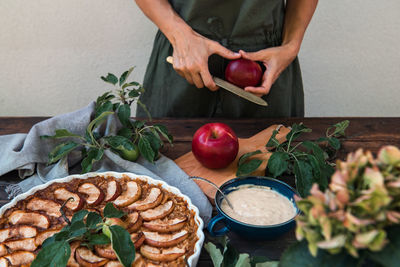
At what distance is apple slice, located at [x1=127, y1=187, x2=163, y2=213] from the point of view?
931mm

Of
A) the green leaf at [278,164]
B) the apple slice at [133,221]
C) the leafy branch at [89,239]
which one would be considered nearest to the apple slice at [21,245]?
the leafy branch at [89,239]

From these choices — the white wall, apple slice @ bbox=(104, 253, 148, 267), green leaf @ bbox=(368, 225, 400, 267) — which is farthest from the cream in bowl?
the white wall

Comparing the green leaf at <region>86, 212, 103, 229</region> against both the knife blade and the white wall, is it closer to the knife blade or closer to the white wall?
the knife blade

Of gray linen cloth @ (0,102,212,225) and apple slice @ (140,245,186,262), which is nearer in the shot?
apple slice @ (140,245,186,262)

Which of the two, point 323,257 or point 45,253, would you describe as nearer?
point 323,257

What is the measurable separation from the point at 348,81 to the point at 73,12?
1955 mm

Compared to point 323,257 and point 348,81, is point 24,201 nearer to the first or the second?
point 323,257

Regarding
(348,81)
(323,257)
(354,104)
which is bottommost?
Result: (354,104)

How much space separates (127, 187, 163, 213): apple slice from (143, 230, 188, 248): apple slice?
0.32 feet

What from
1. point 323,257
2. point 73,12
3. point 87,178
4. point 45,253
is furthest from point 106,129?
point 73,12

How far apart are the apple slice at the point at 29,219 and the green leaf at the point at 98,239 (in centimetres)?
20

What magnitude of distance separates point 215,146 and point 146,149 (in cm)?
22

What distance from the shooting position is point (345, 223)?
0.90 ft

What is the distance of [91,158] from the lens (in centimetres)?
106
